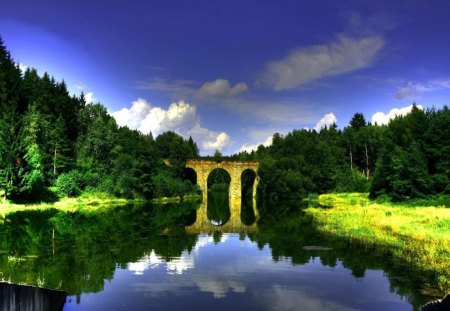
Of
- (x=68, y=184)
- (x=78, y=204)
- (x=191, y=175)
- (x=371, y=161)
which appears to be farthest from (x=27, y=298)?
(x=371, y=161)

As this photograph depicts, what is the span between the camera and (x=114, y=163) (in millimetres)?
73562

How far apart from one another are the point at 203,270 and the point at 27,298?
1205cm

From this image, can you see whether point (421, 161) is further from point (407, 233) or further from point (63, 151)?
point (63, 151)

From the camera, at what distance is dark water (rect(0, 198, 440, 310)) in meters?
16.7

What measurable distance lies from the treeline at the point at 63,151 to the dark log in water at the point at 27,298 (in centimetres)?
4125

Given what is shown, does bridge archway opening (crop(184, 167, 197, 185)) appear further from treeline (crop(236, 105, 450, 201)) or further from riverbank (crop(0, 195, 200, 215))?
riverbank (crop(0, 195, 200, 215))

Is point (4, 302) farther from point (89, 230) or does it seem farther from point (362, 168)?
point (362, 168)

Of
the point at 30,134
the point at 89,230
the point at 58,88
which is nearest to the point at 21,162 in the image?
the point at 30,134

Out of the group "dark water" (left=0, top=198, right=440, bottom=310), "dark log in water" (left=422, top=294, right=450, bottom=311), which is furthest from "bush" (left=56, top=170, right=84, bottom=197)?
"dark log in water" (left=422, top=294, right=450, bottom=311)

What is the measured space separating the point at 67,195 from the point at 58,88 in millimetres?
27556

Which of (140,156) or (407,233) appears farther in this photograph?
(140,156)

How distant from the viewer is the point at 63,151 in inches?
2630

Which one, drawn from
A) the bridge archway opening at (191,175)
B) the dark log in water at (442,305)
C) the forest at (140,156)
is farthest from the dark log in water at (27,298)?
the bridge archway opening at (191,175)

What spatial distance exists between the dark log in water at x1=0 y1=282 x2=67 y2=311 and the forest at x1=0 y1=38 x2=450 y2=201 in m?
41.2
